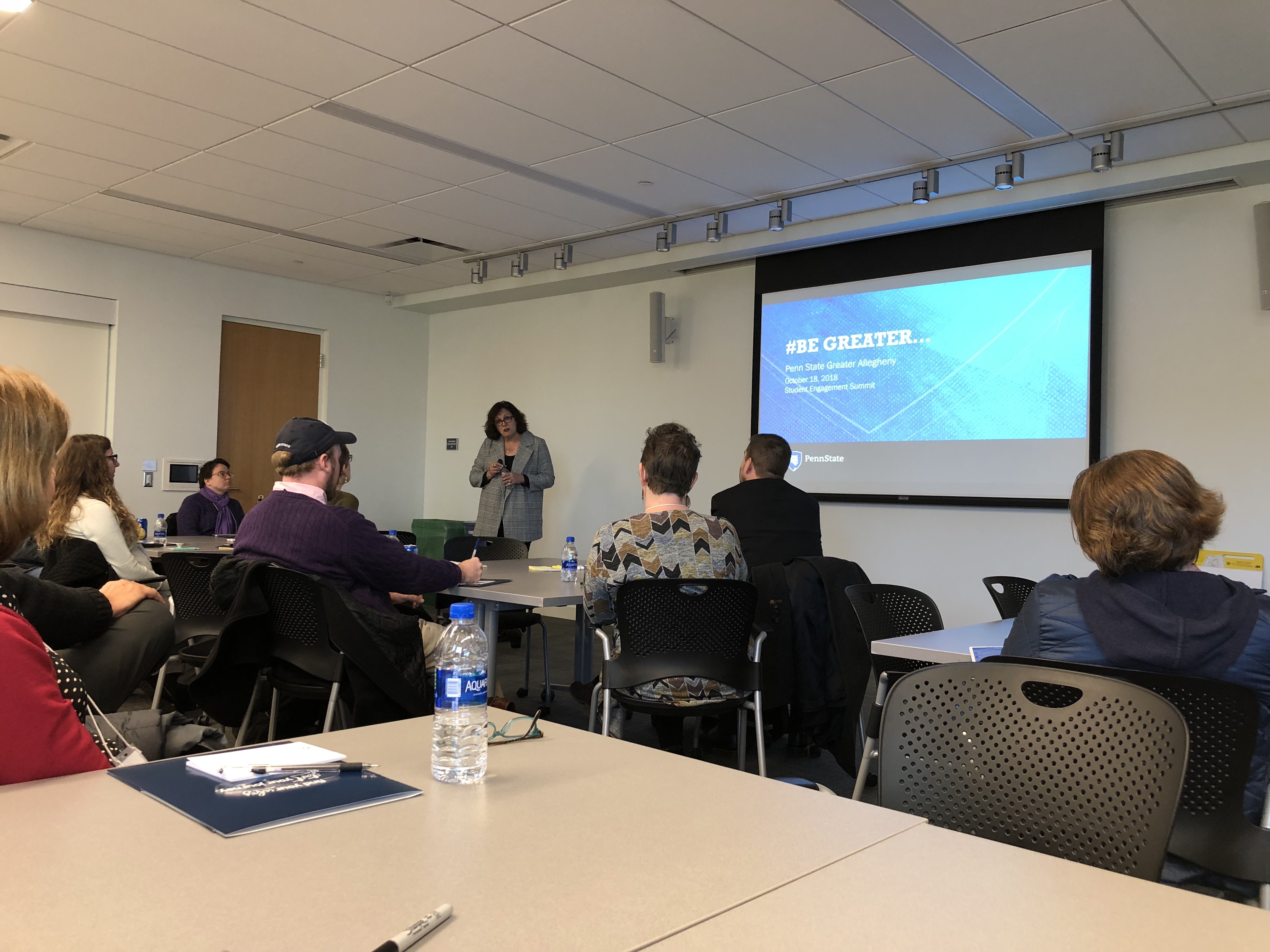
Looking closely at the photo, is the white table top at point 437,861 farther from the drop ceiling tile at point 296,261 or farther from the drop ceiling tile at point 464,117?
the drop ceiling tile at point 296,261

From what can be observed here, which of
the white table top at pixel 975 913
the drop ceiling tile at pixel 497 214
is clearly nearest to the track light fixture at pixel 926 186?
the drop ceiling tile at pixel 497 214

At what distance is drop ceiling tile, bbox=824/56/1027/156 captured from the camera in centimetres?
403

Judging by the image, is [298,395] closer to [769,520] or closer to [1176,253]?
[769,520]

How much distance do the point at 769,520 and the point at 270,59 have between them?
2.85 meters

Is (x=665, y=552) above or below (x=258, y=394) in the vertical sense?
below

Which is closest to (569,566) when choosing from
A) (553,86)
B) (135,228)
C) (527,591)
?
(527,591)

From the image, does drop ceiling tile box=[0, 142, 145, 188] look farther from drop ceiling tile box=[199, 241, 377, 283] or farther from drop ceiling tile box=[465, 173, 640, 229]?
drop ceiling tile box=[465, 173, 640, 229]

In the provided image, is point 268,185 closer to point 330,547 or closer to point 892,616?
point 330,547

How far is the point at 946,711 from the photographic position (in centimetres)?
145

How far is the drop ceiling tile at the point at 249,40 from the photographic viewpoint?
362 cm

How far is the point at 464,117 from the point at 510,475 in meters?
3.01

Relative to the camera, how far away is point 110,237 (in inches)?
284

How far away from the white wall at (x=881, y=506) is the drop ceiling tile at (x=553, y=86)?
263 centimetres

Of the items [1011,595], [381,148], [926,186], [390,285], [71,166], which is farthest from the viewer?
[390,285]
